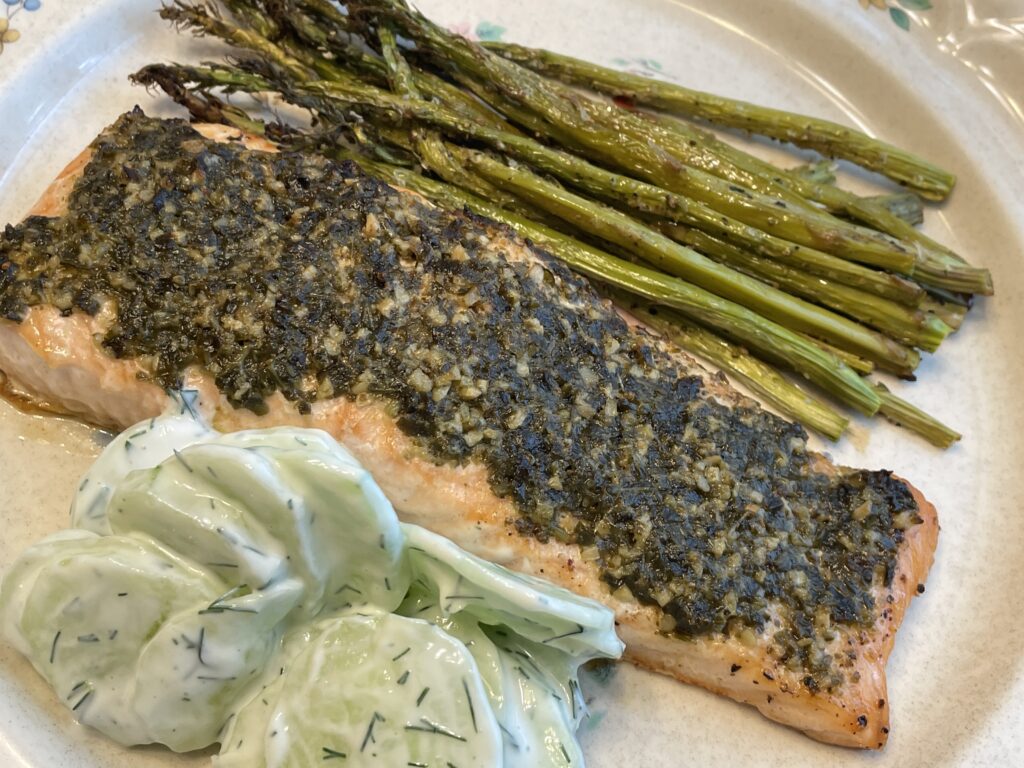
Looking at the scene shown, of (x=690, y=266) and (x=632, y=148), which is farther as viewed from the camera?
(x=632, y=148)

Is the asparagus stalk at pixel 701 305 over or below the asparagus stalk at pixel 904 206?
below

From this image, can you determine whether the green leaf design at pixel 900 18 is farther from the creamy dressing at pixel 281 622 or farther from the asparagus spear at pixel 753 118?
the creamy dressing at pixel 281 622

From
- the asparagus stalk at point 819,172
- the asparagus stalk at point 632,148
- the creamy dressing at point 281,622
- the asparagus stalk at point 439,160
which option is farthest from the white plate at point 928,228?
the asparagus stalk at point 439,160

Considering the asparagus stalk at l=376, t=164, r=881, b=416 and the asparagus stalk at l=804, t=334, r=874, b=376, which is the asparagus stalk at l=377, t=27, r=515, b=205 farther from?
the asparagus stalk at l=804, t=334, r=874, b=376

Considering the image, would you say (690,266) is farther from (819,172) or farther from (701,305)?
(819,172)

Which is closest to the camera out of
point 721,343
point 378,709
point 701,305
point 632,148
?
point 378,709

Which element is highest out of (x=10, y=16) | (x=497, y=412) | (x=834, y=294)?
(x=834, y=294)

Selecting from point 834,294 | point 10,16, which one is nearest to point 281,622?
point 834,294

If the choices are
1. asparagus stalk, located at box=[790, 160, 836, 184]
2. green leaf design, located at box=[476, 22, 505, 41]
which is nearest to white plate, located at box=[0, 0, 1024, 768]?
green leaf design, located at box=[476, 22, 505, 41]

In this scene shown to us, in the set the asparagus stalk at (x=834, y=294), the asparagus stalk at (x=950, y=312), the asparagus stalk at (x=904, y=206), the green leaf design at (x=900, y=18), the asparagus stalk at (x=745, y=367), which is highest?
the green leaf design at (x=900, y=18)
